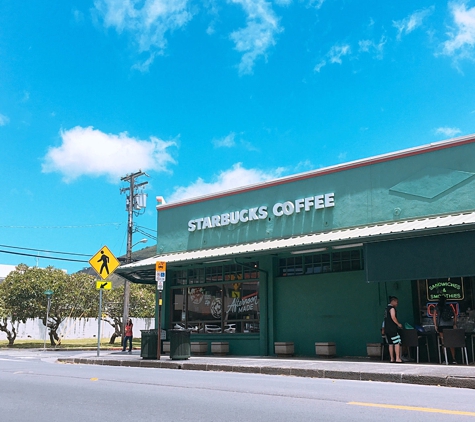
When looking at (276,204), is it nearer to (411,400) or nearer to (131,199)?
(411,400)

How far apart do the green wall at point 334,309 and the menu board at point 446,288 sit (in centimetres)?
55

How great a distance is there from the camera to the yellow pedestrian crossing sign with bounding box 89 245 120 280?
1812 cm

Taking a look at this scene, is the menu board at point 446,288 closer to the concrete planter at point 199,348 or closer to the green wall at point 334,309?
the green wall at point 334,309

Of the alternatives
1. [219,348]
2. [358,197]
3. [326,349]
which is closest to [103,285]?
[219,348]

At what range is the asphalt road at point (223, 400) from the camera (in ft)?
22.1

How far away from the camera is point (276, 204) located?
19.0m

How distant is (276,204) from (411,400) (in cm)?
1150

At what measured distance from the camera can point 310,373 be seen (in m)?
12.1

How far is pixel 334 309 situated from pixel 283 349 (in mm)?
1983

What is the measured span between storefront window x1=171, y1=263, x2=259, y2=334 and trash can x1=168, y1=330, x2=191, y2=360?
3.66 metres

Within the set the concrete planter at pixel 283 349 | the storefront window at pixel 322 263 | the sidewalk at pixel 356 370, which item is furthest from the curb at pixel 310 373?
the storefront window at pixel 322 263

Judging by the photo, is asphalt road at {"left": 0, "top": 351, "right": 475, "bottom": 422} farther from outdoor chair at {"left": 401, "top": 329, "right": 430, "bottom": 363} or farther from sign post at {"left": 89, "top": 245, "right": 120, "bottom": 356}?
sign post at {"left": 89, "top": 245, "right": 120, "bottom": 356}

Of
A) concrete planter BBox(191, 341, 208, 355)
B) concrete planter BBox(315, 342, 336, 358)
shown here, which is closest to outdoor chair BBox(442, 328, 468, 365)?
concrete planter BBox(315, 342, 336, 358)

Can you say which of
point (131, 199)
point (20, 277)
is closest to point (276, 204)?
point (131, 199)
